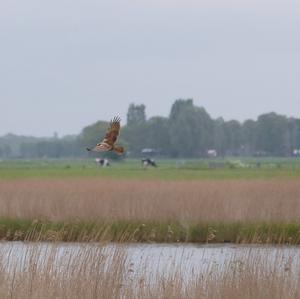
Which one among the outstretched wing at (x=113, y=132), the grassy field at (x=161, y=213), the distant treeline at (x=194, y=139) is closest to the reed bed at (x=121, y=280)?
the outstretched wing at (x=113, y=132)

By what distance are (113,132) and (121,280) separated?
2777 millimetres

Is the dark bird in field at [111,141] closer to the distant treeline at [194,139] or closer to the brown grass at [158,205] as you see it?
the brown grass at [158,205]

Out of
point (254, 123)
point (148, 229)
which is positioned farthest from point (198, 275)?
point (254, 123)

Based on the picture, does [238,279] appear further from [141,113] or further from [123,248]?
[141,113]

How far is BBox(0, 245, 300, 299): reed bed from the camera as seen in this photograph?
963 centimetres

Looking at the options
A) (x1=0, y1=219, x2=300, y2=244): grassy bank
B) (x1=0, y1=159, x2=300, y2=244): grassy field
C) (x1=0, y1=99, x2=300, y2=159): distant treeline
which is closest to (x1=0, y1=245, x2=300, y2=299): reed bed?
(x1=0, y1=159, x2=300, y2=244): grassy field

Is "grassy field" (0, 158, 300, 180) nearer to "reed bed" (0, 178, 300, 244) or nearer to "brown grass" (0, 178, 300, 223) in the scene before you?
"brown grass" (0, 178, 300, 223)

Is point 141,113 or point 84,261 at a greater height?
point 141,113

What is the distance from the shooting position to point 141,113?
56.5 ft

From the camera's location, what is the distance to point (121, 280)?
33.0 ft

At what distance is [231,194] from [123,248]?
1246 centimetres

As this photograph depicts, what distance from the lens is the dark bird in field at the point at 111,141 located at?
7.38 meters

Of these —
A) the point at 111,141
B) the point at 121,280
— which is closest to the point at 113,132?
the point at 111,141

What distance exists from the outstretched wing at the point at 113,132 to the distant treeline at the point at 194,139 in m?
28.8
